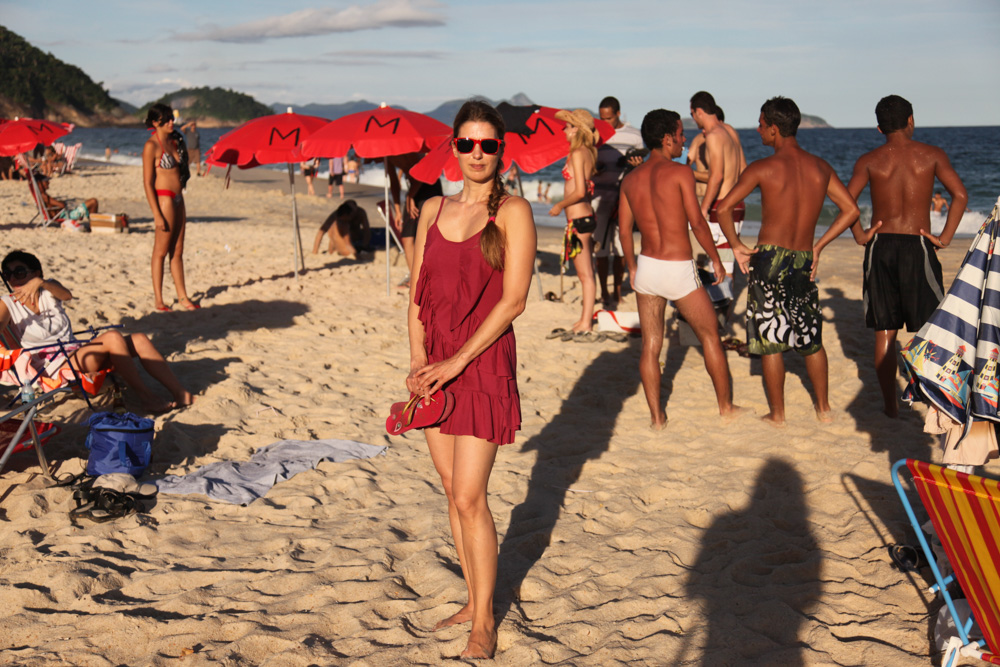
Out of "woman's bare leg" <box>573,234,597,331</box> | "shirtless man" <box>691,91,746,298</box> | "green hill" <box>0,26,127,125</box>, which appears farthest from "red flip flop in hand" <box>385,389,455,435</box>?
"green hill" <box>0,26,127,125</box>

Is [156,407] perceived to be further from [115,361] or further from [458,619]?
[458,619]

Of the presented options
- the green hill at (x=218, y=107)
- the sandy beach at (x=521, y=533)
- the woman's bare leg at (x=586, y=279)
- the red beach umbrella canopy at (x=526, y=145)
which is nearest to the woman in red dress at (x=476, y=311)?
the sandy beach at (x=521, y=533)

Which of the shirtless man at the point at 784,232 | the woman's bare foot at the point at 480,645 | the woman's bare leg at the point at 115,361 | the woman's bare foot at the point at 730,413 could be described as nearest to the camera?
the woman's bare foot at the point at 480,645

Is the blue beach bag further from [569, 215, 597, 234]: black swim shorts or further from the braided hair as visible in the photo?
[569, 215, 597, 234]: black swim shorts

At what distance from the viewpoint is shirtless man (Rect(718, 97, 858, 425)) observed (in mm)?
4465

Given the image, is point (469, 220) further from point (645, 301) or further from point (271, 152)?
point (271, 152)

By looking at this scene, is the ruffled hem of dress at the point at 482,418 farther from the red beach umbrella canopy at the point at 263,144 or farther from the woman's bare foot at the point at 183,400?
the red beach umbrella canopy at the point at 263,144

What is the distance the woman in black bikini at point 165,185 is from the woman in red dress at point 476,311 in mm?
5236

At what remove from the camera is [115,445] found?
3.85 meters

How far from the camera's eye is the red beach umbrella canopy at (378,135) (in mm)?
7070

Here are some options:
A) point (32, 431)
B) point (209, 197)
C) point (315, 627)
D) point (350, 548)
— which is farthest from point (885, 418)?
point (209, 197)

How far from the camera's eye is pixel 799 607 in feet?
9.47

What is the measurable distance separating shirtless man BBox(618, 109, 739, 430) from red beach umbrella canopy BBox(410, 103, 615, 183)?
1858mm

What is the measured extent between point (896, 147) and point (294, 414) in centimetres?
415
